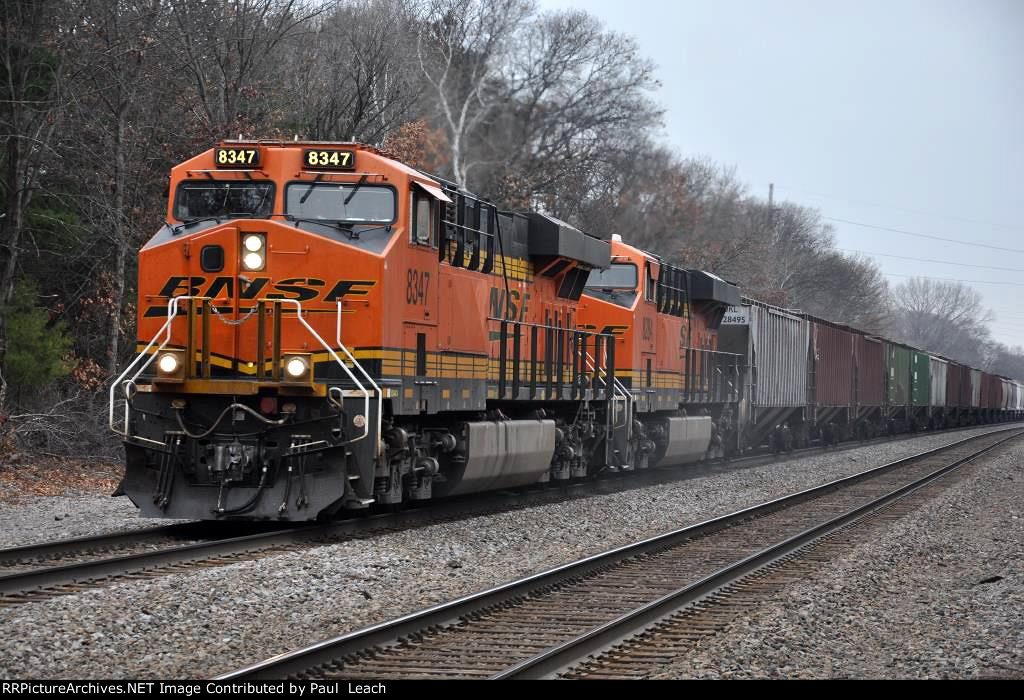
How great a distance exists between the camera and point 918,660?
287 inches

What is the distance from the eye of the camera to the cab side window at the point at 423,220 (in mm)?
12797

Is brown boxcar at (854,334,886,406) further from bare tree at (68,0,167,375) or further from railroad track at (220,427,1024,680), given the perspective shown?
railroad track at (220,427,1024,680)

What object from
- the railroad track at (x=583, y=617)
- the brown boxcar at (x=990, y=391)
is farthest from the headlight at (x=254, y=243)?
the brown boxcar at (x=990, y=391)

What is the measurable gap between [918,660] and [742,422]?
1988 cm

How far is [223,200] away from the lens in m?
12.6

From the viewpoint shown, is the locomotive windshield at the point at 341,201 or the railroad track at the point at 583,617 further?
the locomotive windshield at the point at 341,201

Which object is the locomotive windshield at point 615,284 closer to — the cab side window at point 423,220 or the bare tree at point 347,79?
the bare tree at point 347,79

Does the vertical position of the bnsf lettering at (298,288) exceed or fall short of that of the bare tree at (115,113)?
it falls short

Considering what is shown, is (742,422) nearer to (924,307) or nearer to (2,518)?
(2,518)

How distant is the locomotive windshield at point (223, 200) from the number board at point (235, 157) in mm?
186

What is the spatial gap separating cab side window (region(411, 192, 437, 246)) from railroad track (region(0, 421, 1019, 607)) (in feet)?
10.0

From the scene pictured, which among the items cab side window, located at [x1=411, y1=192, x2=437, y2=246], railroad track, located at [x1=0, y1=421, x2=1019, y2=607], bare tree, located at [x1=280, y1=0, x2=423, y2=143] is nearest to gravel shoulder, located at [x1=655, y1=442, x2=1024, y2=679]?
railroad track, located at [x1=0, y1=421, x2=1019, y2=607]

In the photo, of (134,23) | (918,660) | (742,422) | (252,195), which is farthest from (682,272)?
(918,660)

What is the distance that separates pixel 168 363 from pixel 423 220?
121 inches
